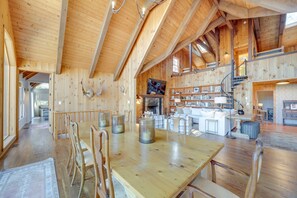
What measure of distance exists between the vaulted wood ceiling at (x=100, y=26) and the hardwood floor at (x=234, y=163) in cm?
300

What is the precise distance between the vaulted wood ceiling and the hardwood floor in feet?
9.85

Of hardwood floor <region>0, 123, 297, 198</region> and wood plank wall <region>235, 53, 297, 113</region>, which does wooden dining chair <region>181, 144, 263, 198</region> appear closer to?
hardwood floor <region>0, 123, 297, 198</region>

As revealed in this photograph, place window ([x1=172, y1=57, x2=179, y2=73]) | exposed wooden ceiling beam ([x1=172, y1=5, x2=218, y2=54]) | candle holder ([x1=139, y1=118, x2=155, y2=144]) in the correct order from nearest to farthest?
candle holder ([x1=139, y1=118, x2=155, y2=144]) → exposed wooden ceiling beam ([x1=172, y1=5, x2=218, y2=54]) → window ([x1=172, y1=57, x2=179, y2=73])

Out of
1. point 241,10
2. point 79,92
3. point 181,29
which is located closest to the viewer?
point 241,10

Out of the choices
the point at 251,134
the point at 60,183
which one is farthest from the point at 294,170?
the point at 60,183

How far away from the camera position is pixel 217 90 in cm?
754

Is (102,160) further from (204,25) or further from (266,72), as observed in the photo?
(266,72)

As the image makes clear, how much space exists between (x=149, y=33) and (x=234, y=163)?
4564 millimetres

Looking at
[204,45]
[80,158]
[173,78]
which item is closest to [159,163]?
[80,158]

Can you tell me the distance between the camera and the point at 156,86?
8.89 m

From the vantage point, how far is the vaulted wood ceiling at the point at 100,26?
3531mm

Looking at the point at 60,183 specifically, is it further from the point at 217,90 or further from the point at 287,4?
the point at 217,90

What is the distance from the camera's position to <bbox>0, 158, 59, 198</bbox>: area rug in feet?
6.31

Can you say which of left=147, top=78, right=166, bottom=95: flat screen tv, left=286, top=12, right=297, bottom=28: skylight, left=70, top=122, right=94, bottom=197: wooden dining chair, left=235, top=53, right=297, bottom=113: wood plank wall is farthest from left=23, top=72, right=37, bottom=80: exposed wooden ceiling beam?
left=286, top=12, right=297, bottom=28: skylight
